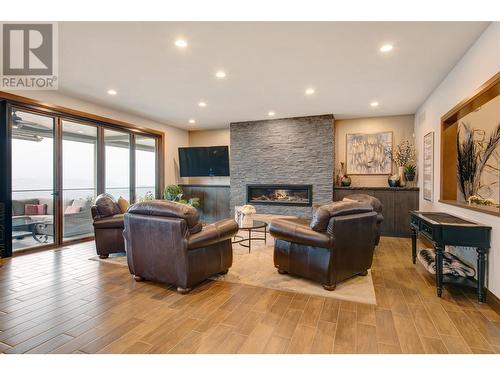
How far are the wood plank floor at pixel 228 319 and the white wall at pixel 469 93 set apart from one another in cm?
62

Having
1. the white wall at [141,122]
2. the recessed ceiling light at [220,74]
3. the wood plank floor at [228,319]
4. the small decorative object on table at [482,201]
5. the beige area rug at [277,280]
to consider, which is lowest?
the wood plank floor at [228,319]

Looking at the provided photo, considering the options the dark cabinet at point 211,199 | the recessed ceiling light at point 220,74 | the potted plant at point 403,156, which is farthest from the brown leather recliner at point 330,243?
the dark cabinet at point 211,199

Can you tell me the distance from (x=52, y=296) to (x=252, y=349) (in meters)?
2.25

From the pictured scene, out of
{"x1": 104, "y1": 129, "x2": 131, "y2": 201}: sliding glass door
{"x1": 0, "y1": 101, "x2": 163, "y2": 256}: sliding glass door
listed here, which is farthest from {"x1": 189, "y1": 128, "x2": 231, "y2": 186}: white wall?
{"x1": 0, "y1": 101, "x2": 163, "y2": 256}: sliding glass door

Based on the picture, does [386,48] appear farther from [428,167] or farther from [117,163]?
[117,163]

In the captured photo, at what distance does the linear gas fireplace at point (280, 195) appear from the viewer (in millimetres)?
6592

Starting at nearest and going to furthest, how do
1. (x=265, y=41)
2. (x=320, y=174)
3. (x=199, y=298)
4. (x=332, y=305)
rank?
(x=332, y=305), (x=199, y=298), (x=265, y=41), (x=320, y=174)

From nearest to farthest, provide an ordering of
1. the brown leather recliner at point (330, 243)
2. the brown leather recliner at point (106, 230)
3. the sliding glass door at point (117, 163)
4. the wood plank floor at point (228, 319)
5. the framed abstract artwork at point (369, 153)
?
the wood plank floor at point (228, 319) → the brown leather recliner at point (330, 243) → the brown leather recliner at point (106, 230) → the sliding glass door at point (117, 163) → the framed abstract artwork at point (369, 153)

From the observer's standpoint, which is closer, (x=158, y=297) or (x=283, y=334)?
(x=283, y=334)

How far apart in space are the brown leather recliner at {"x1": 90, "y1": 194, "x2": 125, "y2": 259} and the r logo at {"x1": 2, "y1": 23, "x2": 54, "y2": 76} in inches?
79.0

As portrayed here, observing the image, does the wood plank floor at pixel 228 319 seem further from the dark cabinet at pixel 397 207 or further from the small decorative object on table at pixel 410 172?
the small decorative object on table at pixel 410 172

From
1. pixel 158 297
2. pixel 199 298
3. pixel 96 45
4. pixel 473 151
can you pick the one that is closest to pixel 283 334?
pixel 199 298
